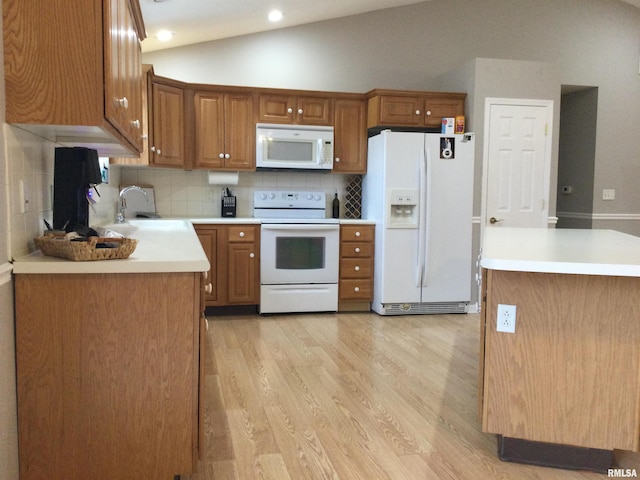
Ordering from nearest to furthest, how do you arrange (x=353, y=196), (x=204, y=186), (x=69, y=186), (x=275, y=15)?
(x=69, y=186), (x=275, y=15), (x=204, y=186), (x=353, y=196)

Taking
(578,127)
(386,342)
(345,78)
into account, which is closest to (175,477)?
(386,342)

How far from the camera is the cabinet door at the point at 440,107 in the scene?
514 centimetres

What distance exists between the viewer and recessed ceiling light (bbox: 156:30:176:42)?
4707 mm

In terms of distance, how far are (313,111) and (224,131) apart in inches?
34.0

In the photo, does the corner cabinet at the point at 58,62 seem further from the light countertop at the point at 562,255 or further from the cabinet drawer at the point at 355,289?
the cabinet drawer at the point at 355,289

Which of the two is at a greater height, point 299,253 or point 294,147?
point 294,147

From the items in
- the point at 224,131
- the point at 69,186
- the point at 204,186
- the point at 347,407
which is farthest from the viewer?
the point at 204,186

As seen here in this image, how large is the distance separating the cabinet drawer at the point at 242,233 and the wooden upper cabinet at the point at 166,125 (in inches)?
29.8

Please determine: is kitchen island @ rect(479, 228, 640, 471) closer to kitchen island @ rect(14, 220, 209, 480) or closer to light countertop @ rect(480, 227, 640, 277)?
light countertop @ rect(480, 227, 640, 277)

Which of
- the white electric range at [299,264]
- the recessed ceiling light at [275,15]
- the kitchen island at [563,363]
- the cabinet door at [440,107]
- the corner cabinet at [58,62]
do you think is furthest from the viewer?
the cabinet door at [440,107]

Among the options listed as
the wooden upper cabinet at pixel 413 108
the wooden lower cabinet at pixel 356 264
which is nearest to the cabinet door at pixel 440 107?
the wooden upper cabinet at pixel 413 108

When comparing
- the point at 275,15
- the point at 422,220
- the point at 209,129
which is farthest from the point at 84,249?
the point at 275,15

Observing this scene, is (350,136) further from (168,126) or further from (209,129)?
(168,126)

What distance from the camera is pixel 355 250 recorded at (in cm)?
509
